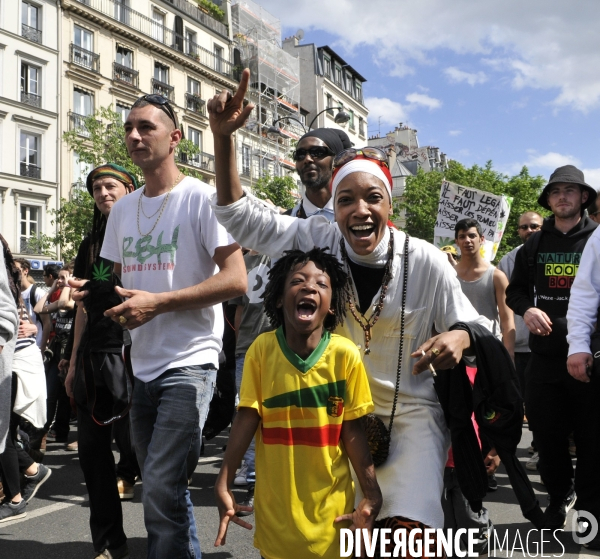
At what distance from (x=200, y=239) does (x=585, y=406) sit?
2770 millimetres

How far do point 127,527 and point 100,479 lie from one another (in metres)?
1.06

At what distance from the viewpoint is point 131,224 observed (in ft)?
11.7

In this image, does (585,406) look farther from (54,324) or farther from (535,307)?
(54,324)

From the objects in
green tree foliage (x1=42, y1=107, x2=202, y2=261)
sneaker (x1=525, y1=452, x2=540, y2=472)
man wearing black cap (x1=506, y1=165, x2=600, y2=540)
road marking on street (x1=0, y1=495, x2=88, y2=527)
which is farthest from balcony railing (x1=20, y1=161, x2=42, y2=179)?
man wearing black cap (x1=506, y1=165, x2=600, y2=540)

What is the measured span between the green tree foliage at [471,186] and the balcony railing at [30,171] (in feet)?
79.7

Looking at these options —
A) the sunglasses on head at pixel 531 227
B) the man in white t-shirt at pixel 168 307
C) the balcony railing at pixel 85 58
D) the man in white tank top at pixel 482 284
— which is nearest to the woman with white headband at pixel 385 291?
the man in white t-shirt at pixel 168 307

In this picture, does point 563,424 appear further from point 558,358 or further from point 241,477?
point 241,477

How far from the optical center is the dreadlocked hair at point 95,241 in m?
4.36

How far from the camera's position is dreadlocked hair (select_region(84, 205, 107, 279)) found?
4359 mm

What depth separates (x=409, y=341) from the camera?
282 cm

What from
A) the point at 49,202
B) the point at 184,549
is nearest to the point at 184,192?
the point at 184,549

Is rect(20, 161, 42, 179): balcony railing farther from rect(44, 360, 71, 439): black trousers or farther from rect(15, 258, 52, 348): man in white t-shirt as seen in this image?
rect(44, 360, 71, 439): black trousers

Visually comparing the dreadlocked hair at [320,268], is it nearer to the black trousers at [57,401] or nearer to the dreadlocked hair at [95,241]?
the dreadlocked hair at [95,241]

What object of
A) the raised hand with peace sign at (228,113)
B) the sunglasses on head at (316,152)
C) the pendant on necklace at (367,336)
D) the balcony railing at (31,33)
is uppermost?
the balcony railing at (31,33)
